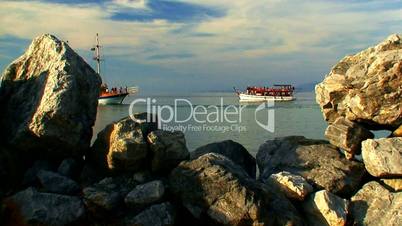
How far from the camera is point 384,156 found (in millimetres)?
13445

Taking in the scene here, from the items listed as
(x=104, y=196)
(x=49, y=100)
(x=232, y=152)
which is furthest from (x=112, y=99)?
(x=104, y=196)

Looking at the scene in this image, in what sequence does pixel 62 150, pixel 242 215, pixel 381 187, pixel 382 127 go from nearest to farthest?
pixel 242 215
pixel 381 187
pixel 62 150
pixel 382 127

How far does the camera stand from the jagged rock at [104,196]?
477 inches

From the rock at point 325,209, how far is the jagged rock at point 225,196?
576 mm

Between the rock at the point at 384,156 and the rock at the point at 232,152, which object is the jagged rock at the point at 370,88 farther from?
the rock at the point at 232,152

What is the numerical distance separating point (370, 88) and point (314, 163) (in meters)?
2.86

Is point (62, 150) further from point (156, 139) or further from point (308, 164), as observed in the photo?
point (308, 164)

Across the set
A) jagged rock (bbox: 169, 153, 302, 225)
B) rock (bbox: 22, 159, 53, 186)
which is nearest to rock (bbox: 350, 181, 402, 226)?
jagged rock (bbox: 169, 153, 302, 225)

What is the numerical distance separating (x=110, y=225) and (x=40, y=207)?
176cm

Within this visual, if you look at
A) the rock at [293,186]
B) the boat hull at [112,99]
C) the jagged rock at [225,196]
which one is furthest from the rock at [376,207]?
the boat hull at [112,99]

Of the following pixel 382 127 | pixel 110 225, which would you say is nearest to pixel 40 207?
pixel 110 225

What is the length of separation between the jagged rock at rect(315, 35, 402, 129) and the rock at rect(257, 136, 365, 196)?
1434mm

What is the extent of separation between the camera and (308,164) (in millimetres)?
14734

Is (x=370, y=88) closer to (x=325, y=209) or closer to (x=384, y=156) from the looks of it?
(x=384, y=156)
